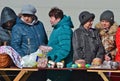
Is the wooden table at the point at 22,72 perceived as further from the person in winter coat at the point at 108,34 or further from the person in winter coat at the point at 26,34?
the person in winter coat at the point at 108,34

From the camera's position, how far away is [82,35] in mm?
8312

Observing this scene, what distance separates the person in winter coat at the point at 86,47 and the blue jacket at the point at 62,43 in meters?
0.11

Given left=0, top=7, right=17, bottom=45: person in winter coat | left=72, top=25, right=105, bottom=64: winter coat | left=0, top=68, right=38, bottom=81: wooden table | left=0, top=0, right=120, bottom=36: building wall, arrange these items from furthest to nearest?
left=0, top=0, right=120, bottom=36: building wall → left=0, top=7, right=17, bottom=45: person in winter coat → left=72, top=25, right=105, bottom=64: winter coat → left=0, top=68, right=38, bottom=81: wooden table

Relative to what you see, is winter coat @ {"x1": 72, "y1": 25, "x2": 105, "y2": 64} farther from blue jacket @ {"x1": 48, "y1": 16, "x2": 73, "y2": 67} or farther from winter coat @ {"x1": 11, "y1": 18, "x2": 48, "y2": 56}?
winter coat @ {"x1": 11, "y1": 18, "x2": 48, "y2": 56}

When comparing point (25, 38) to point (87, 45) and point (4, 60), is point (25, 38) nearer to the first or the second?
point (4, 60)

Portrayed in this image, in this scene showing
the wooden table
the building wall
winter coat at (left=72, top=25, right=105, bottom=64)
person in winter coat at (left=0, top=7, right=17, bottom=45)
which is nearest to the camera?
the wooden table

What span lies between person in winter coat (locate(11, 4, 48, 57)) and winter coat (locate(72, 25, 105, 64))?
1.94 feet

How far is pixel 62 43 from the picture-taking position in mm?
8078

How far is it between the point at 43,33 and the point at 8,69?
99 cm

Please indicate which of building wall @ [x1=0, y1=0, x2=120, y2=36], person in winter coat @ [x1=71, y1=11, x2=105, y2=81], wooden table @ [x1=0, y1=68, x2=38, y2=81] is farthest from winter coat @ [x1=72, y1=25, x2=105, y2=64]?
building wall @ [x1=0, y1=0, x2=120, y2=36]

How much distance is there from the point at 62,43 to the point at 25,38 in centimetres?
63

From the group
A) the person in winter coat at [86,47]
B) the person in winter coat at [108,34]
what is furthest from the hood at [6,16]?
the person in winter coat at [108,34]

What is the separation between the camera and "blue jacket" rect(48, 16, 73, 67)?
26.5 ft

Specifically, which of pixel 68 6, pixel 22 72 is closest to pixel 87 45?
pixel 22 72
